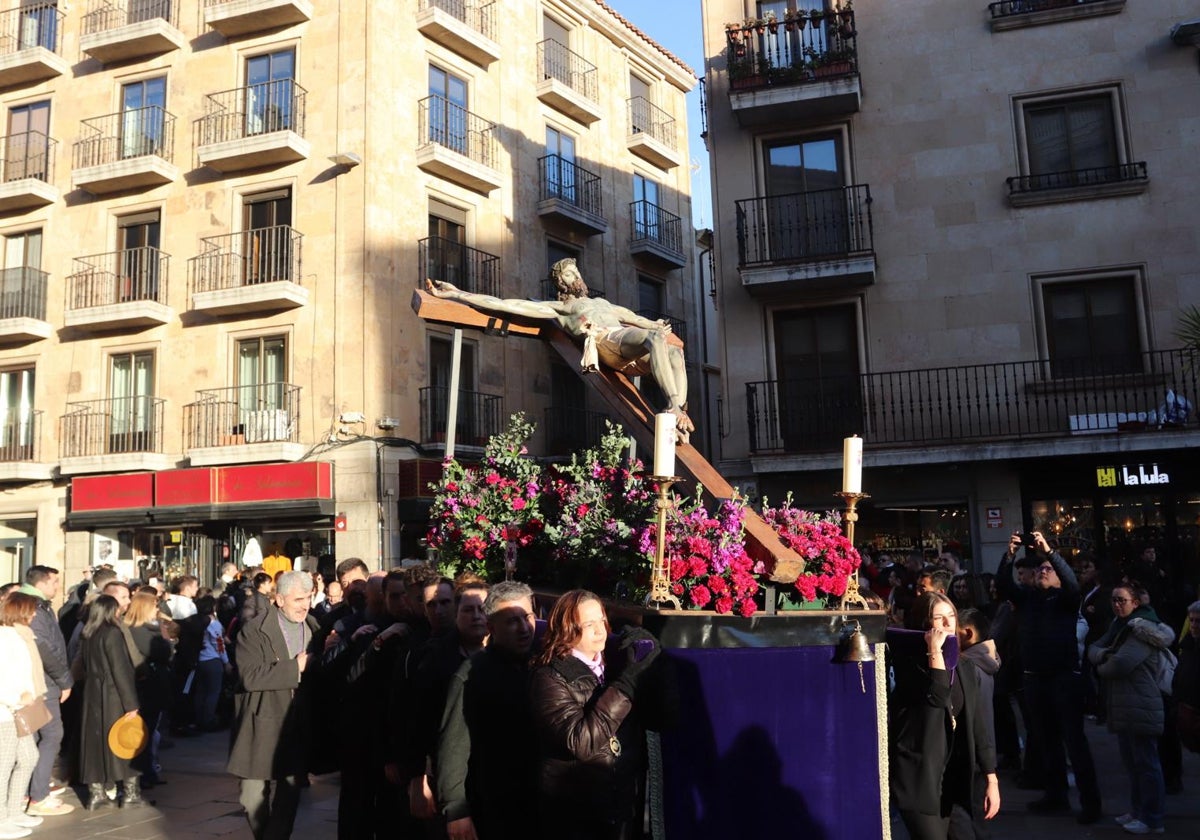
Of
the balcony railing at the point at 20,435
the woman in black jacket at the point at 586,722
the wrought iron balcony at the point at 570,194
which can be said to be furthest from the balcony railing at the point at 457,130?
the woman in black jacket at the point at 586,722

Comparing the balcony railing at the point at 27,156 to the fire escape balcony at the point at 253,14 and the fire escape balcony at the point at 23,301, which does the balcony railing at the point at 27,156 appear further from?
the fire escape balcony at the point at 253,14

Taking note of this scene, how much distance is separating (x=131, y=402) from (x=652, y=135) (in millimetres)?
15950

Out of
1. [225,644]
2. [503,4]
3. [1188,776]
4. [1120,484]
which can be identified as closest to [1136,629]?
[1188,776]

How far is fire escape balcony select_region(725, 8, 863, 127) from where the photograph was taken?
16.3 meters

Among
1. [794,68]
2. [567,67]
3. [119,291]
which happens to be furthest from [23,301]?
[794,68]

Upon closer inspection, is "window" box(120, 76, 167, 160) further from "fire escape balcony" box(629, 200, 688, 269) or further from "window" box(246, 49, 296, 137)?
"fire escape balcony" box(629, 200, 688, 269)

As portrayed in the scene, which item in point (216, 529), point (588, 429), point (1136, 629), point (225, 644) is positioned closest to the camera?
point (1136, 629)

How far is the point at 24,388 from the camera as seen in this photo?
2350 cm

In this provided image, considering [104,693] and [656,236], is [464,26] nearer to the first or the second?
[656,236]

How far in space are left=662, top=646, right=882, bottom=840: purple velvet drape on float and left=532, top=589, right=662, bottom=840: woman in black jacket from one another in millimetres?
934

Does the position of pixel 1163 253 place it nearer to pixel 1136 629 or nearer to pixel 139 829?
pixel 1136 629

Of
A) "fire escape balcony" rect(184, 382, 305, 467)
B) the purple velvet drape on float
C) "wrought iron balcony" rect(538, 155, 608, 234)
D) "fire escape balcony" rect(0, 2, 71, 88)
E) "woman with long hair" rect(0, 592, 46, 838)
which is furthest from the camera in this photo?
"wrought iron balcony" rect(538, 155, 608, 234)

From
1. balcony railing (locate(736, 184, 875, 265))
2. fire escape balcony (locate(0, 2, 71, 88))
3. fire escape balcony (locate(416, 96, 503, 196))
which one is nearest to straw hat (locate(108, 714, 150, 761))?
balcony railing (locate(736, 184, 875, 265))

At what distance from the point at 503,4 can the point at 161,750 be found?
19.3 m
